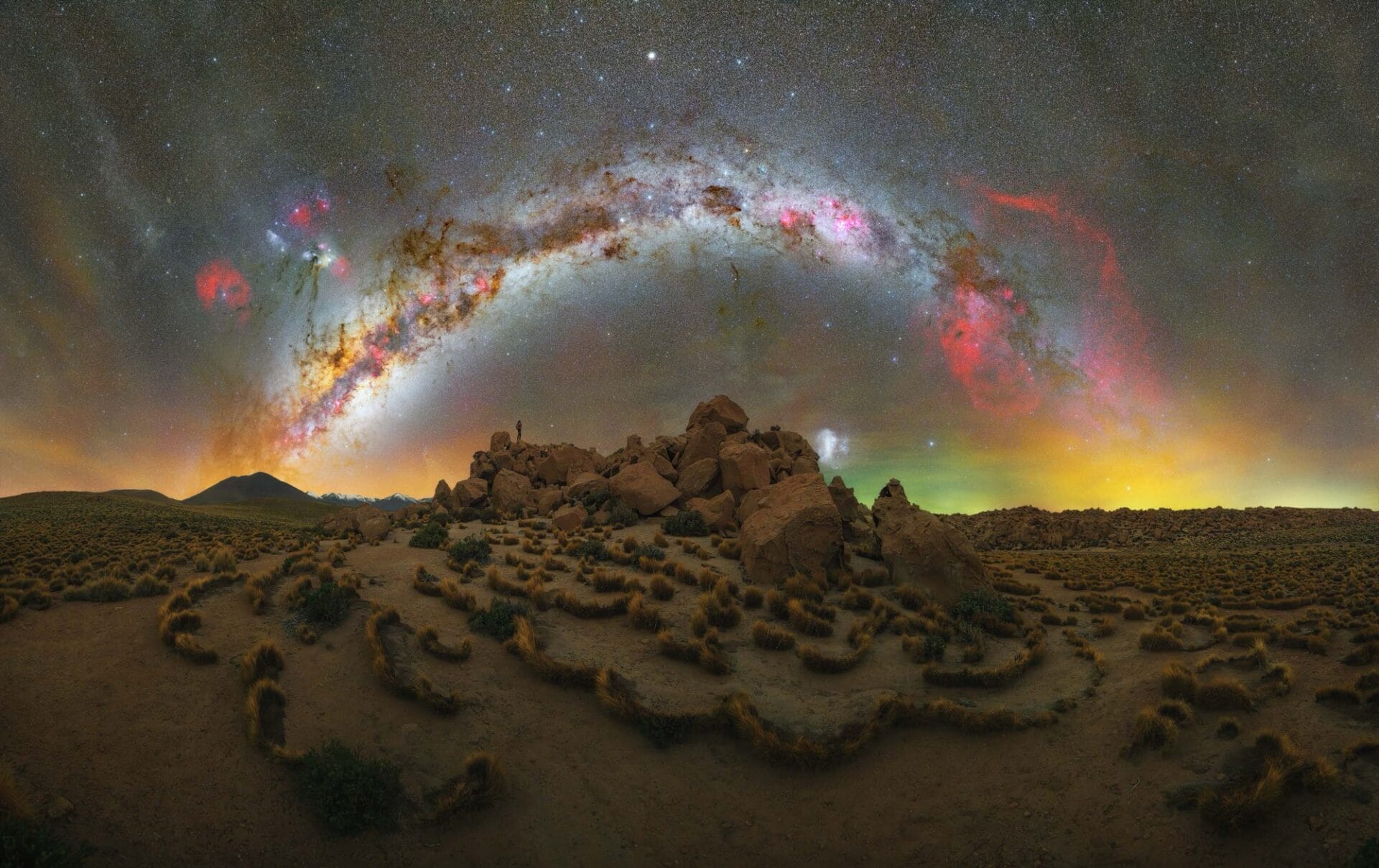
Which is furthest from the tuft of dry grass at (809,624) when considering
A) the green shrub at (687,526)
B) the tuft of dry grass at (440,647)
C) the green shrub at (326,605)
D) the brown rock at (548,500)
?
the brown rock at (548,500)

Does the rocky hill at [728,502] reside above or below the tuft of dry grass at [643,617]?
above

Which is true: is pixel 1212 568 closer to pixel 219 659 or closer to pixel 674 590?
pixel 674 590

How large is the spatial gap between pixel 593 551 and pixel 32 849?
18.4m

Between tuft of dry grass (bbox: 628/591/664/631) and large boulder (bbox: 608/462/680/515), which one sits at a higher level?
large boulder (bbox: 608/462/680/515)

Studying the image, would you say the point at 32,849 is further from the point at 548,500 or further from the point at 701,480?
the point at 548,500

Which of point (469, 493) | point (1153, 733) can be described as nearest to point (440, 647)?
point (1153, 733)

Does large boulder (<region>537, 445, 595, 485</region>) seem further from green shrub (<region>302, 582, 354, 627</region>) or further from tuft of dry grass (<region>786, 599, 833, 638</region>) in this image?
tuft of dry grass (<region>786, 599, 833, 638</region>)

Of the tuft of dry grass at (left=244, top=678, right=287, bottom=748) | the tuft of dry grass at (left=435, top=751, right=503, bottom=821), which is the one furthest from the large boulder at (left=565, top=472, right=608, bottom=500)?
the tuft of dry grass at (left=435, top=751, right=503, bottom=821)

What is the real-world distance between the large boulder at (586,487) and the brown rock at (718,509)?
6.46 metres

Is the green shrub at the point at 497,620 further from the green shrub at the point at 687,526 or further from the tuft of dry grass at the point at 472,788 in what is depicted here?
the green shrub at the point at 687,526

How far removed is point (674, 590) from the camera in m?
19.8

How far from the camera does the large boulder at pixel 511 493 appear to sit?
36.7m

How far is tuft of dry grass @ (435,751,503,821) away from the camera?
910cm

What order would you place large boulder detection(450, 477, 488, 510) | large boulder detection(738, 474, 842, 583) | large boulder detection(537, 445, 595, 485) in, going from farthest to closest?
large boulder detection(537, 445, 595, 485)
large boulder detection(450, 477, 488, 510)
large boulder detection(738, 474, 842, 583)
